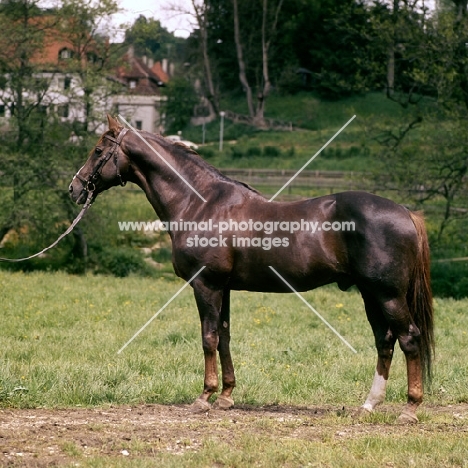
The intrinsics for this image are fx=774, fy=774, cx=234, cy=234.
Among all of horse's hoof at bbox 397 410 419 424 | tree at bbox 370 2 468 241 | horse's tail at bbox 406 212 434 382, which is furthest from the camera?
tree at bbox 370 2 468 241

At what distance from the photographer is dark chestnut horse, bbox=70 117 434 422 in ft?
25.8

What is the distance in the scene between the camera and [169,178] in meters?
8.71

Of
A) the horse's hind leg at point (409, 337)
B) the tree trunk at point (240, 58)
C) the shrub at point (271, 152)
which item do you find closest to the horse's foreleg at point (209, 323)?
the horse's hind leg at point (409, 337)

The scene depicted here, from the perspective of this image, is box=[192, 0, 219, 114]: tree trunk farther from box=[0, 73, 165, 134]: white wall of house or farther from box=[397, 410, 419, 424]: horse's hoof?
box=[397, 410, 419, 424]: horse's hoof

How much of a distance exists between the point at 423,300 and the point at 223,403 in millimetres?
2415

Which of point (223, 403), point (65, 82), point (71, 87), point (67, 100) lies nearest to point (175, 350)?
point (223, 403)

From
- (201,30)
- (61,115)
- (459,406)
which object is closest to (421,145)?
(61,115)

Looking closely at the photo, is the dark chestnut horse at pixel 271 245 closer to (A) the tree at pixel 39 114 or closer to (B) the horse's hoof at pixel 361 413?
(B) the horse's hoof at pixel 361 413

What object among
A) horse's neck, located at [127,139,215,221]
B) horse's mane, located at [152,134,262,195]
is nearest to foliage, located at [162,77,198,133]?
horse's mane, located at [152,134,262,195]

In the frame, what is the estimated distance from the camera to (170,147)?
8.83 metres

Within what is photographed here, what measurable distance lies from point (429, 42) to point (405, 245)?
18.7 m

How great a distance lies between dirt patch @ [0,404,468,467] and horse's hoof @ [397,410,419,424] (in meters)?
0.14

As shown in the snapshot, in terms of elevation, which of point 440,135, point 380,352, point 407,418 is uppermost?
point 440,135

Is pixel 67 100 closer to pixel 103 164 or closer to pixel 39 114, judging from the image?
pixel 39 114
